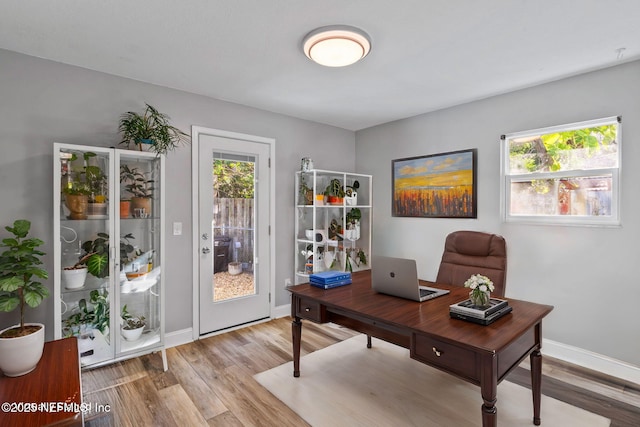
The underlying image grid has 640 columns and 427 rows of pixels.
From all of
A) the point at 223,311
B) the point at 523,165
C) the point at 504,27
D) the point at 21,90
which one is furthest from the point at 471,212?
the point at 21,90

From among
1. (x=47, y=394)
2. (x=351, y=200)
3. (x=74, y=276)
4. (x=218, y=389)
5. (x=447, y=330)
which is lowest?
(x=218, y=389)

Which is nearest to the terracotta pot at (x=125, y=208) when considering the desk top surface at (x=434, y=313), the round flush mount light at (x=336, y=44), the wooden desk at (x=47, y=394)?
the wooden desk at (x=47, y=394)

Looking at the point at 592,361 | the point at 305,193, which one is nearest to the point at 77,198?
the point at 305,193

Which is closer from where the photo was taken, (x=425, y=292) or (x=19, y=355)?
(x=19, y=355)

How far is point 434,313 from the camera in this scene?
1774mm

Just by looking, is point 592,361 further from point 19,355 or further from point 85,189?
point 85,189

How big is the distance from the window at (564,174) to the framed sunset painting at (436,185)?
0.35 m

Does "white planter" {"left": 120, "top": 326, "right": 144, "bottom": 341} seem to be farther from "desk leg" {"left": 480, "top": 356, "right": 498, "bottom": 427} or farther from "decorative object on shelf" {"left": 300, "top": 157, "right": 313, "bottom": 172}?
"desk leg" {"left": 480, "top": 356, "right": 498, "bottom": 427}

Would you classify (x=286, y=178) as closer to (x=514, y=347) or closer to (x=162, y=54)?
(x=162, y=54)

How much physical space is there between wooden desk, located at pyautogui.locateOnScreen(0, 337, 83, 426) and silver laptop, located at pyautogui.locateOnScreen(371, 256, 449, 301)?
1.67m

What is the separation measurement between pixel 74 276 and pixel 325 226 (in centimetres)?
262

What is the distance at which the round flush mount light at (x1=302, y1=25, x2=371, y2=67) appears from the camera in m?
2.02

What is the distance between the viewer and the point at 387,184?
4266 millimetres

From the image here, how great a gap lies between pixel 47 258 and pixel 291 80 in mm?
2427
